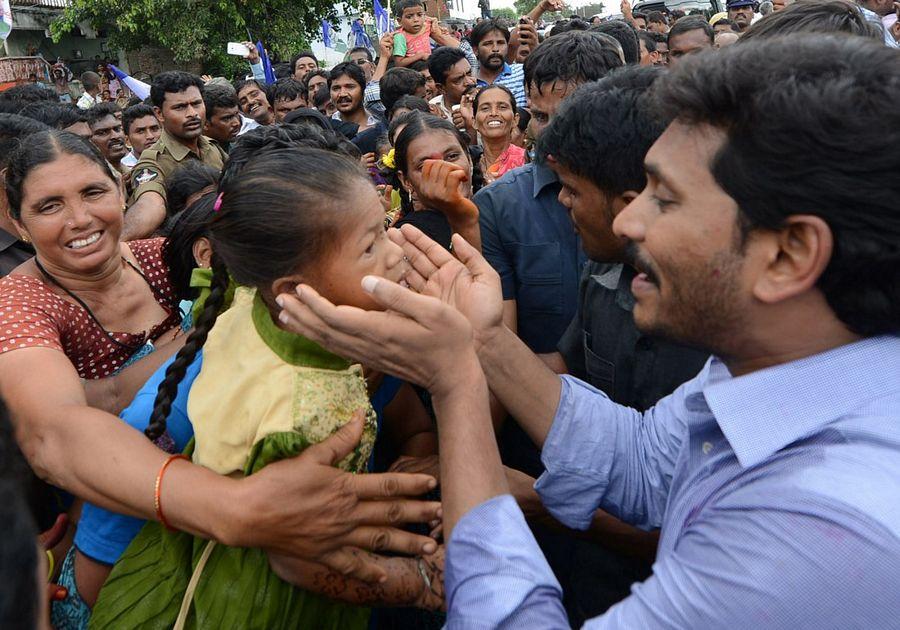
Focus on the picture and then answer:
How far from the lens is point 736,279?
129 centimetres

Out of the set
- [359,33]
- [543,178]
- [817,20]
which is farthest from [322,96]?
[359,33]

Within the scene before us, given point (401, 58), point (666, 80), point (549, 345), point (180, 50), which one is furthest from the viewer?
point (180, 50)

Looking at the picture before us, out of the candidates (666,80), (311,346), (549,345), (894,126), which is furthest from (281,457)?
(549,345)

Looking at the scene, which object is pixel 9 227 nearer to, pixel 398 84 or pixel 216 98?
pixel 216 98

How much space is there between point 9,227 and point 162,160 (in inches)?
93.3

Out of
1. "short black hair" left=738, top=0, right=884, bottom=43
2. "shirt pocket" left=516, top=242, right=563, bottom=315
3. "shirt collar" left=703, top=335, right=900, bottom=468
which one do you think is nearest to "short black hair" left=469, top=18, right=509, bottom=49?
"short black hair" left=738, top=0, right=884, bottom=43

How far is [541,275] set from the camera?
2.76 m

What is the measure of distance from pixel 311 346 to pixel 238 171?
51 centimetres

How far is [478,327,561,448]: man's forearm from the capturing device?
1.78 meters

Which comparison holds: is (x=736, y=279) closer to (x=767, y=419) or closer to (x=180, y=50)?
(x=767, y=419)

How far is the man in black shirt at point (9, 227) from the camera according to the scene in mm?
3100

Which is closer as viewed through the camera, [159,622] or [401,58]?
[159,622]

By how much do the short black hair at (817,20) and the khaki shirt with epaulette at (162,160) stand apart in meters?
3.14

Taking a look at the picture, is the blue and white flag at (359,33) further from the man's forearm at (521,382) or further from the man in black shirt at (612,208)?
→ the man's forearm at (521,382)
